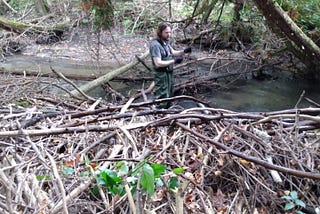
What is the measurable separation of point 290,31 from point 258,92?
2367mm

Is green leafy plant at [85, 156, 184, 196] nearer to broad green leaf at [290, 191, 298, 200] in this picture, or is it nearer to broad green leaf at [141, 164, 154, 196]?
broad green leaf at [141, 164, 154, 196]

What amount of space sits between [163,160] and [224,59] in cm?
800

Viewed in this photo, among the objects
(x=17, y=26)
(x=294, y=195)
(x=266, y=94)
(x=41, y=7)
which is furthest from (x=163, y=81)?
(x=41, y=7)

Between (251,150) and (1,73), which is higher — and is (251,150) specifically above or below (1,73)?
above

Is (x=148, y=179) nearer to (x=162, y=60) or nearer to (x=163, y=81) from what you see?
→ (x=162, y=60)

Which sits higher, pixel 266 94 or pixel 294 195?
pixel 294 195

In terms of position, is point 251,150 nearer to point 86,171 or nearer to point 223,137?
point 223,137

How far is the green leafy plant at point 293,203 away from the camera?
246 centimetres

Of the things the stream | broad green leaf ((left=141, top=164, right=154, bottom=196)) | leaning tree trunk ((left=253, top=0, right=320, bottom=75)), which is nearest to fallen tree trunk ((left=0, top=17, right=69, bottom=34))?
the stream

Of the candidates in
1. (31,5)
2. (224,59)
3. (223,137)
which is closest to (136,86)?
(224,59)

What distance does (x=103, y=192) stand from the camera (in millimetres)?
2273

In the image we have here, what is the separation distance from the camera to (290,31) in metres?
7.75

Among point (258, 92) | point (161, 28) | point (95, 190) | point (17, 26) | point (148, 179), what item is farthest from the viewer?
point (17, 26)

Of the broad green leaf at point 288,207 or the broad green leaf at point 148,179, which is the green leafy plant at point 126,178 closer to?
the broad green leaf at point 148,179
